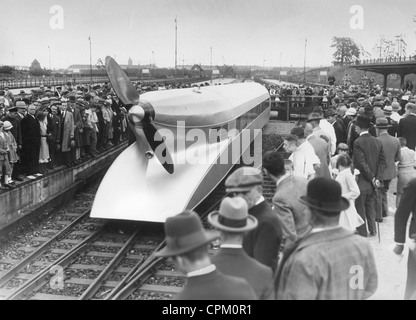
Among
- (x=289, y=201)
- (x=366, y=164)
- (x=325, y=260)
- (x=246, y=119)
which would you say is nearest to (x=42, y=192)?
(x=246, y=119)

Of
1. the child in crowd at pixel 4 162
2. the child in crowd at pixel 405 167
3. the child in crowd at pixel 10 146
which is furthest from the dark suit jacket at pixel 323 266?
the child in crowd at pixel 10 146

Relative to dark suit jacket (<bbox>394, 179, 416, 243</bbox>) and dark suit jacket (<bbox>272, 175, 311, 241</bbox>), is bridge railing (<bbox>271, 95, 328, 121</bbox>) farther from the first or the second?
dark suit jacket (<bbox>272, 175, 311, 241</bbox>)

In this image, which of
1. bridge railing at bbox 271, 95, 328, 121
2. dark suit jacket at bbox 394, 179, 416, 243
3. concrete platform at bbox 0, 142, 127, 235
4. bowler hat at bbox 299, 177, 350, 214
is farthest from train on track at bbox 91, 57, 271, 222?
bridge railing at bbox 271, 95, 328, 121

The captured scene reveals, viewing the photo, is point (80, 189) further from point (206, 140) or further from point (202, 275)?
point (202, 275)

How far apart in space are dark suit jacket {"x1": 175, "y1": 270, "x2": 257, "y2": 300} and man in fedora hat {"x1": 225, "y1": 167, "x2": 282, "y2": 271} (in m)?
1.32

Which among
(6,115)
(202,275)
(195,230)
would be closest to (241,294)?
(202,275)

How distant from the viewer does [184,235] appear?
3.31 metres

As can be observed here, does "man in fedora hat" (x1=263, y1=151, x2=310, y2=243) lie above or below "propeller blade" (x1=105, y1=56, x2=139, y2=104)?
below

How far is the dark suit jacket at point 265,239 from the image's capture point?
178 inches

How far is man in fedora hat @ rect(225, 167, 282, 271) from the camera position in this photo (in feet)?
14.9

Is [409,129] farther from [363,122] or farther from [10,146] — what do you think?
[10,146]

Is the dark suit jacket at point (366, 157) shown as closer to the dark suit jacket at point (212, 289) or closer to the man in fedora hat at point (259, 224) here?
the man in fedora hat at point (259, 224)

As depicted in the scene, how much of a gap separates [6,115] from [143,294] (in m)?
6.18

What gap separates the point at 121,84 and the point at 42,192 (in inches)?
158
